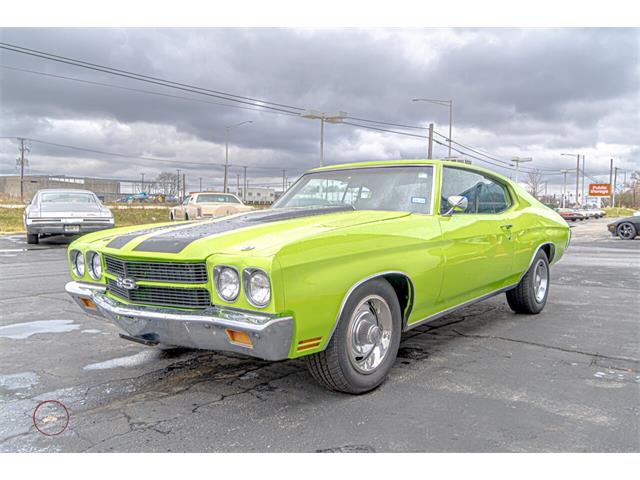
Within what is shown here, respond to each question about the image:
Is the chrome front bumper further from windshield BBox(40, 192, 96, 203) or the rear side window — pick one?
windshield BBox(40, 192, 96, 203)

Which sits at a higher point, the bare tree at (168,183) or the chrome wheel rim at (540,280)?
the bare tree at (168,183)

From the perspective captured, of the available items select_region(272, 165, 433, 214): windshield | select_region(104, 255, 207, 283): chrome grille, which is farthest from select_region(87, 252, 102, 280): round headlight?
select_region(272, 165, 433, 214): windshield

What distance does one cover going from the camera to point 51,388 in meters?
3.49

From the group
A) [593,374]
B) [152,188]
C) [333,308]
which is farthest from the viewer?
[152,188]

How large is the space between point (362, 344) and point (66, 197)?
14.2 m

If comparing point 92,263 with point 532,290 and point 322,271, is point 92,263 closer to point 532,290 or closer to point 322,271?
point 322,271

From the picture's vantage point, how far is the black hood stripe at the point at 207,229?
314cm

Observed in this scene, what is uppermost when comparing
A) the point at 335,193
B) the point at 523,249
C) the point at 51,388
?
the point at 335,193

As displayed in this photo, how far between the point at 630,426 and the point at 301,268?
1986 millimetres

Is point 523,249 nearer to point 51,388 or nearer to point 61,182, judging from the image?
point 51,388

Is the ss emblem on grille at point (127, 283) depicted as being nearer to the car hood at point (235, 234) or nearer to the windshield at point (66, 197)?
the car hood at point (235, 234)

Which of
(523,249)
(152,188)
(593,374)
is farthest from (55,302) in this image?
(152,188)

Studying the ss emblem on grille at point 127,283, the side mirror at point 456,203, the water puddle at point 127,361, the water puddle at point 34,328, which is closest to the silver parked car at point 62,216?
the water puddle at point 34,328

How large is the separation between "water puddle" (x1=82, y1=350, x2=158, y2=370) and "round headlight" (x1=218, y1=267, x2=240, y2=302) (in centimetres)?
154
